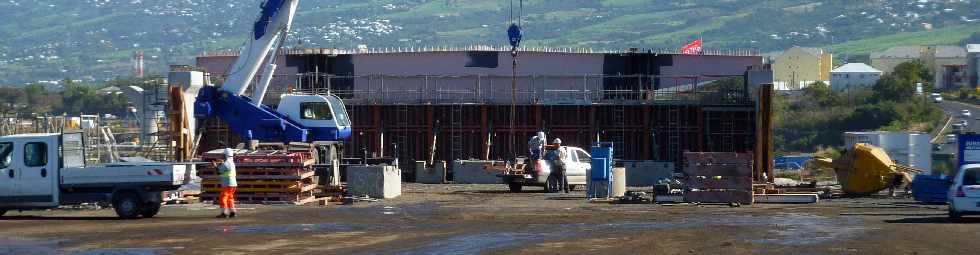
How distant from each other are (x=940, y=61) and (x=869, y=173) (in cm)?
13696

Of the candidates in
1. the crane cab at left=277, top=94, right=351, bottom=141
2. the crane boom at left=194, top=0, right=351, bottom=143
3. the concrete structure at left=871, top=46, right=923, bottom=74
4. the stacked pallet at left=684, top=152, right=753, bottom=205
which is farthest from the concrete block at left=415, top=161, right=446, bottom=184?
the concrete structure at left=871, top=46, right=923, bottom=74

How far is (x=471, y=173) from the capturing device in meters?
51.4

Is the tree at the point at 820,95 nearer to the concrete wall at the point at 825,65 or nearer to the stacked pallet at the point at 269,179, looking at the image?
the concrete wall at the point at 825,65

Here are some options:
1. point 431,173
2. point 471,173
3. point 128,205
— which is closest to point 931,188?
point 471,173

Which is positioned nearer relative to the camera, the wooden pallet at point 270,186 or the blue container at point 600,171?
the wooden pallet at point 270,186

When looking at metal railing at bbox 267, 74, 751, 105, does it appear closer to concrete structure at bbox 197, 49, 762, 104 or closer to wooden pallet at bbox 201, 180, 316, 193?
concrete structure at bbox 197, 49, 762, 104

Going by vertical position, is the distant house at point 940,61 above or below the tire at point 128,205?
above

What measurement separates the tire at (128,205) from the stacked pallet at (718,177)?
12563 millimetres

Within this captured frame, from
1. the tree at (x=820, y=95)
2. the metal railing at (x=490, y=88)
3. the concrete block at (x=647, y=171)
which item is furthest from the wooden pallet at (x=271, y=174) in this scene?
the tree at (x=820, y=95)

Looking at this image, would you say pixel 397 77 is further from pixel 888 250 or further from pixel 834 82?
pixel 834 82

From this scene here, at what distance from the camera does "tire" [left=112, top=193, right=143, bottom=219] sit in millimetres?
30859

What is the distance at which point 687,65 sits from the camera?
59.2m

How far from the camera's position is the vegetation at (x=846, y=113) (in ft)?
357

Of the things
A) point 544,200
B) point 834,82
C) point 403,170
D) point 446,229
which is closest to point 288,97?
point 403,170
